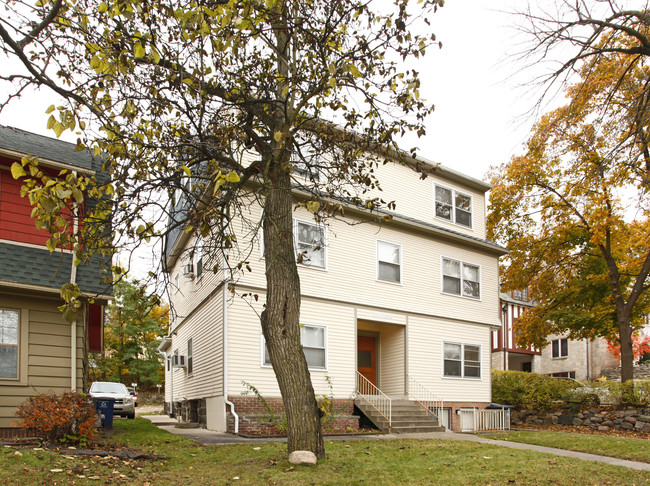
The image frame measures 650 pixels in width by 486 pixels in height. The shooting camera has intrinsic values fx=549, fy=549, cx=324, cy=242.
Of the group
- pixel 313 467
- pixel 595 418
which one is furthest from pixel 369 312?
pixel 313 467

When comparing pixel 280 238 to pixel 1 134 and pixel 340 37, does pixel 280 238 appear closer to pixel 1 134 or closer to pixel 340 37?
pixel 340 37

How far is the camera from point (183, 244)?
63.8 ft

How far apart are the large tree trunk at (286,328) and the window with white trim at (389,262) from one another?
8.93 meters

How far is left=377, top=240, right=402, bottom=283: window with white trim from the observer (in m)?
17.7

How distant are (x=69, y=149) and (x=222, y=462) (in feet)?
29.5

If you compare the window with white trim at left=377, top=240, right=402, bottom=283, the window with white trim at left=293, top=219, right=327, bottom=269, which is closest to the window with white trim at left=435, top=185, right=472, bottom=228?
the window with white trim at left=377, top=240, right=402, bottom=283

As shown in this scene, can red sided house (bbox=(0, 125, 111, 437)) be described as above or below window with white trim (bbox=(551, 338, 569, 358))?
above

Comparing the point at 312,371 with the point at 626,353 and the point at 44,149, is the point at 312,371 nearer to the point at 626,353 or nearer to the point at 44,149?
the point at 44,149

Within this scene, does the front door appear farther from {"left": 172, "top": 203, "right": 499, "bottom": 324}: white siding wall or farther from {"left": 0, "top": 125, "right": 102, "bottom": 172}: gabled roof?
{"left": 0, "top": 125, "right": 102, "bottom": 172}: gabled roof

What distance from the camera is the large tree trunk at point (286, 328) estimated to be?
27.2 ft

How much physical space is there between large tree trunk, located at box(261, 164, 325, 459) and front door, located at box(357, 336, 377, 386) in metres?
10.3

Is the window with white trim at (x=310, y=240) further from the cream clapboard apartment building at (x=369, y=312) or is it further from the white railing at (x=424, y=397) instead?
the white railing at (x=424, y=397)

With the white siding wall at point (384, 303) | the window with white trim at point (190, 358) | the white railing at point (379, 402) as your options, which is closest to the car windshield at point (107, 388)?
the white siding wall at point (384, 303)

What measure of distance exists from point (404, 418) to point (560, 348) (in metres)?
31.1
